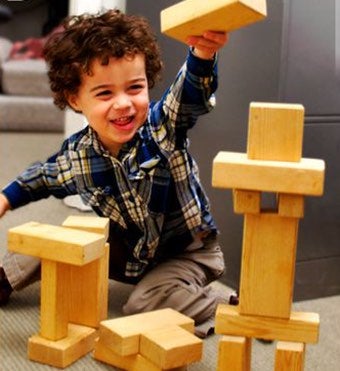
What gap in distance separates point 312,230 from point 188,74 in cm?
44

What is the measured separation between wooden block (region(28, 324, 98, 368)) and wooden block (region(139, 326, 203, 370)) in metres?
0.11

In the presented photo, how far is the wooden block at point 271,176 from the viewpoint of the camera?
2.79 ft

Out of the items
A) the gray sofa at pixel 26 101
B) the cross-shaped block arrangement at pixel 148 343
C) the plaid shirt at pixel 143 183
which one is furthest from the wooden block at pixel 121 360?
the gray sofa at pixel 26 101

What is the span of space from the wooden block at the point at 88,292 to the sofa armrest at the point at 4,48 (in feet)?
7.85

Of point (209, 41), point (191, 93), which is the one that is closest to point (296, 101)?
point (191, 93)

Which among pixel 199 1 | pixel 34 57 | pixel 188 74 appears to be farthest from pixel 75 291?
pixel 34 57

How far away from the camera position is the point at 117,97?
1.17 m

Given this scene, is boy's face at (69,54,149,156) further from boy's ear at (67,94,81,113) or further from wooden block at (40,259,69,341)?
wooden block at (40,259,69,341)

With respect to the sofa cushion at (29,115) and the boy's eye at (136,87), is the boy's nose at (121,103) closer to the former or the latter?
the boy's eye at (136,87)

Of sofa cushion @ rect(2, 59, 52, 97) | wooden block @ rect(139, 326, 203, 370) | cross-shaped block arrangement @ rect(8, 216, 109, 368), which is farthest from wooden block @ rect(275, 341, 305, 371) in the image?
sofa cushion @ rect(2, 59, 52, 97)

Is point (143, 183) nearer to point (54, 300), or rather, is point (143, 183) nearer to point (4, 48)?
point (54, 300)

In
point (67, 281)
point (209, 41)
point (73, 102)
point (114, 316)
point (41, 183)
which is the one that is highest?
point (209, 41)

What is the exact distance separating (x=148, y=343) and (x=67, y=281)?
0.16 m

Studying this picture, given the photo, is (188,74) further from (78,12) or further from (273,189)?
(78,12)
